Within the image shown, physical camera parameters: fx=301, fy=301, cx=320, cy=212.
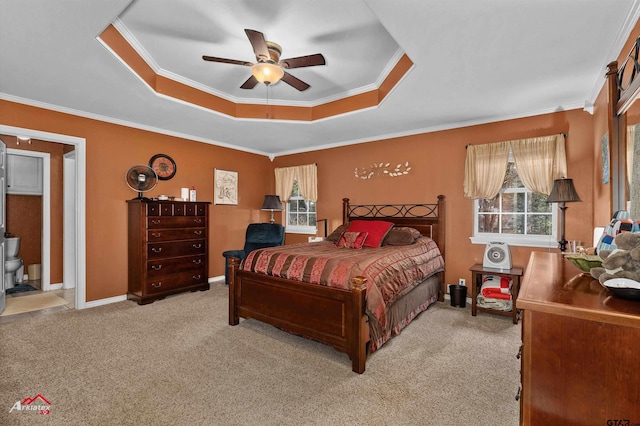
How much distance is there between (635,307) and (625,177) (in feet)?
4.43

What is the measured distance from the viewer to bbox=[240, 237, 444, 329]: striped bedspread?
255 cm

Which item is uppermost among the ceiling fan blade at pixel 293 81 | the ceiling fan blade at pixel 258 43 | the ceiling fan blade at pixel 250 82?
the ceiling fan blade at pixel 250 82

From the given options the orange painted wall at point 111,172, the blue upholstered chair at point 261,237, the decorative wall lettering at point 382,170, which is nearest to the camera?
the orange painted wall at point 111,172

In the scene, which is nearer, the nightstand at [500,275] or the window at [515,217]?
the nightstand at [500,275]

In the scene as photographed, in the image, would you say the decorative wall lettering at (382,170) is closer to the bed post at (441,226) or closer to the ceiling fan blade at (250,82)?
the bed post at (441,226)

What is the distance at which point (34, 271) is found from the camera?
5.23 metres

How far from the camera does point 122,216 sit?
4281 millimetres

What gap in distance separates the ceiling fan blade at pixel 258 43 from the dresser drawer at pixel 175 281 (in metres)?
3.29

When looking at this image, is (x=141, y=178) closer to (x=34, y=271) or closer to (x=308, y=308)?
(x=34, y=271)

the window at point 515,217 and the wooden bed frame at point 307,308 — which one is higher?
the window at point 515,217

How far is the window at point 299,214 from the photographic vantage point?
5.91 meters

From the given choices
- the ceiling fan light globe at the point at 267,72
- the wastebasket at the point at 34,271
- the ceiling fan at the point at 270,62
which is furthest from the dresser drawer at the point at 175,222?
the wastebasket at the point at 34,271

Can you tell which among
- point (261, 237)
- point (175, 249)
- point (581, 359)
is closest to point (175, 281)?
point (175, 249)

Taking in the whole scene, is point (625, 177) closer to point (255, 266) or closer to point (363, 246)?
point (363, 246)
